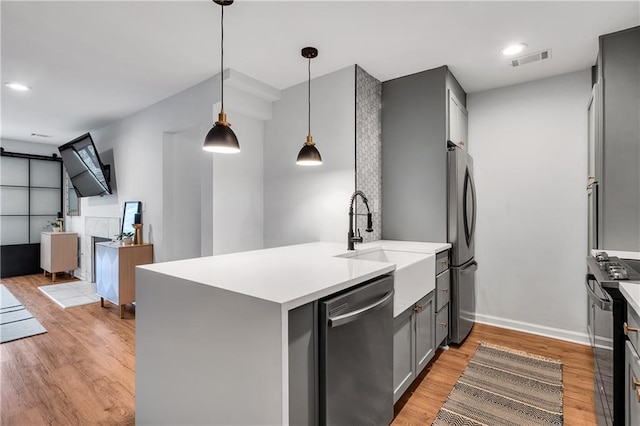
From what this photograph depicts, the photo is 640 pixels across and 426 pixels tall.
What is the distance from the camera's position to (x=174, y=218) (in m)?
3.89

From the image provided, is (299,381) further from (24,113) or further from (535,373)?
(24,113)

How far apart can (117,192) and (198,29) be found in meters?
3.30

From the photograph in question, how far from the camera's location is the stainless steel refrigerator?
9.16 ft

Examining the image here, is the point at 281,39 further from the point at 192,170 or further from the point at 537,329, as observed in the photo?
the point at 537,329

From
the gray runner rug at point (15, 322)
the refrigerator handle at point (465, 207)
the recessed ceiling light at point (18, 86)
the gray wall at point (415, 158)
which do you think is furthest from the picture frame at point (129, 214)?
the refrigerator handle at point (465, 207)

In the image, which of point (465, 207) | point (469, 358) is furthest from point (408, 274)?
point (465, 207)

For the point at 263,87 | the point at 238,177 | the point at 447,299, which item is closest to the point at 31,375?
the point at 238,177

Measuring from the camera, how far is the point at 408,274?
74.9 inches

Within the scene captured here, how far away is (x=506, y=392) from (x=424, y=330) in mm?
646

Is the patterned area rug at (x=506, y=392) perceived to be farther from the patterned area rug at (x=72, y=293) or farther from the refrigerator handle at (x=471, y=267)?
the patterned area rug at (x=72, y=293)

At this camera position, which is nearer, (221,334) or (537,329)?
(221,334)

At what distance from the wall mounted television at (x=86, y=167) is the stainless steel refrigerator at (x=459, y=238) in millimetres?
4574

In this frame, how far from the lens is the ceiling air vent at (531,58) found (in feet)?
8.62

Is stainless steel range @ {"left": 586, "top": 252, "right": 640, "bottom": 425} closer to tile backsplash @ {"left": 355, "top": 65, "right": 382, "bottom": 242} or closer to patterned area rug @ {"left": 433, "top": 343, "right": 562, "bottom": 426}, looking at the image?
patterned area rug @ {"left": 433, "top": 343, "right": 562, "bottom": 426}
